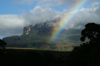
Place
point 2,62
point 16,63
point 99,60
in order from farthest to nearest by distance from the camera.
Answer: point 16,63 → point 2,62 → point 99,60

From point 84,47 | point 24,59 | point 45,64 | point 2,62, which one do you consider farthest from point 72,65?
point 2,62

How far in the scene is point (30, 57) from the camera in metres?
64.6

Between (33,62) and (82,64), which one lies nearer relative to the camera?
(82,64)

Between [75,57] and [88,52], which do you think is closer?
[88,52]

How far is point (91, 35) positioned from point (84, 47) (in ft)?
29.3

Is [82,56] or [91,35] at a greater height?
[91,35]

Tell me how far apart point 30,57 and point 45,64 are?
23.6 feet

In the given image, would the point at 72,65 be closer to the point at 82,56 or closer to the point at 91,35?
the point at 82,56

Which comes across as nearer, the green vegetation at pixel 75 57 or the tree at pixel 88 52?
the tree at pixel 88 52

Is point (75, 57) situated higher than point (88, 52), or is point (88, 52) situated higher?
point (88, 52)

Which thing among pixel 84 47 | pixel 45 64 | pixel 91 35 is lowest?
pixel 45 64

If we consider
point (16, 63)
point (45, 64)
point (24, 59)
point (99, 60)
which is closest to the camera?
point (99, 60)

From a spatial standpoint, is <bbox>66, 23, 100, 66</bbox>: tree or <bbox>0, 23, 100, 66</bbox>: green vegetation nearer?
<bbox>66, 23, 100, 66</bbox>: tree

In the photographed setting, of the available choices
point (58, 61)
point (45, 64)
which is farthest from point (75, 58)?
point (58, 61)
